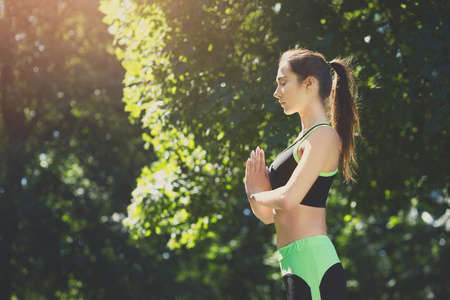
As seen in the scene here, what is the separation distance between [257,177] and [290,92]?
0.50m

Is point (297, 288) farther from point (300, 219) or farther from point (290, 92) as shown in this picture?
→ point (290, 92)

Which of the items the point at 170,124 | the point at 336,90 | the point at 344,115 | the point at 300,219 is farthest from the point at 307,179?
the point at 170,124

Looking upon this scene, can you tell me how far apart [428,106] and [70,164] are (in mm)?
15022


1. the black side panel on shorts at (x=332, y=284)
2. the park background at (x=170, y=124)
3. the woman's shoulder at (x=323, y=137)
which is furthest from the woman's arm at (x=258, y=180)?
the park background at (x=170, y=124)

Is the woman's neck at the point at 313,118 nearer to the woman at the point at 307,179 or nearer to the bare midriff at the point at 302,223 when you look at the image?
the woman at the point at 307,179

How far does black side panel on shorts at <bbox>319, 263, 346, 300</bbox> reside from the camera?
10.1 feet

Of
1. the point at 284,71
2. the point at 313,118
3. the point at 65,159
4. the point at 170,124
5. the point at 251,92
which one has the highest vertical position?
the point at 65,159

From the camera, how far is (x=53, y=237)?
17141 millimetres

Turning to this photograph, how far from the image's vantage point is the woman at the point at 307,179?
3078 mm

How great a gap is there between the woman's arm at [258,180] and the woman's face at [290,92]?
316mm

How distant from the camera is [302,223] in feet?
10.4

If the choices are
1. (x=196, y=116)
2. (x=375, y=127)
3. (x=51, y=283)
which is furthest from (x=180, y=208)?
(x=51, y=283)

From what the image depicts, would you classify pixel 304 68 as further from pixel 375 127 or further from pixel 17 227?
pixel 17 227

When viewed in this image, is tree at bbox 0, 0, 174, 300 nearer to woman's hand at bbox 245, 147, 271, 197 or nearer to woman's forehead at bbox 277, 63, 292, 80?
woman's hand at bbox 245, 147, 271, 197
